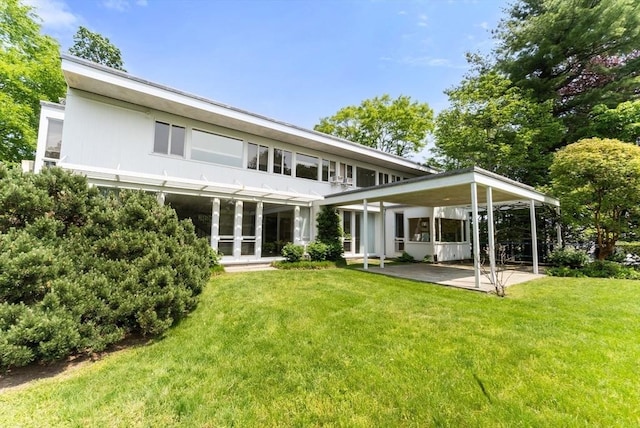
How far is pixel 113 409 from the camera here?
266cm

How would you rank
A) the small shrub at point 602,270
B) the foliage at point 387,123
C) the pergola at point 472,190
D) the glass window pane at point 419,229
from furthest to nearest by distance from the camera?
1. the foliage at point 387,123
2. the glass window pane at point 419,229
3. the small shrub at point 602,270
4. the pergola at point 472,190

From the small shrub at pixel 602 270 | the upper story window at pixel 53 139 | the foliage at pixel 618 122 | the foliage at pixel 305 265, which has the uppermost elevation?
the foliage at pixel 618 122

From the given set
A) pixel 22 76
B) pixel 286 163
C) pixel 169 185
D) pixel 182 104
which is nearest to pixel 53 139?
pixel 169 185

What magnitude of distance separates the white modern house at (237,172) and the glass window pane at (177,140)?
39 millimetres

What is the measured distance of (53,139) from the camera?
31.1 feet

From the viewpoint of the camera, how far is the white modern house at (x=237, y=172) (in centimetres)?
855

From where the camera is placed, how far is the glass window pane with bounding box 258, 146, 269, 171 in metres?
12.3

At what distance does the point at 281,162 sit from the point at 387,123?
17176 millimetres

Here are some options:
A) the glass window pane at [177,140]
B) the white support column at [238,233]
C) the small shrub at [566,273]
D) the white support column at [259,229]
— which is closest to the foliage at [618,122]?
the small shrub at [566,273]

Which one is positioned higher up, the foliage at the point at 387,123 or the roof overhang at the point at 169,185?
the foliage at the point at 387,123

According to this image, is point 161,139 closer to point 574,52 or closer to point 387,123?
point 387,123

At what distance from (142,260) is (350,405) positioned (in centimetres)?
380

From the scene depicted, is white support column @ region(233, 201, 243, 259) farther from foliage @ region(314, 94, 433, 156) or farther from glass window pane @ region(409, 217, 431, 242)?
foliage @ region(314, 94, 433, 156)

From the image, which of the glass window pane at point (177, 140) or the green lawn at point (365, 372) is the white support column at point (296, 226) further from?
the green lawn at point (365, 372)
